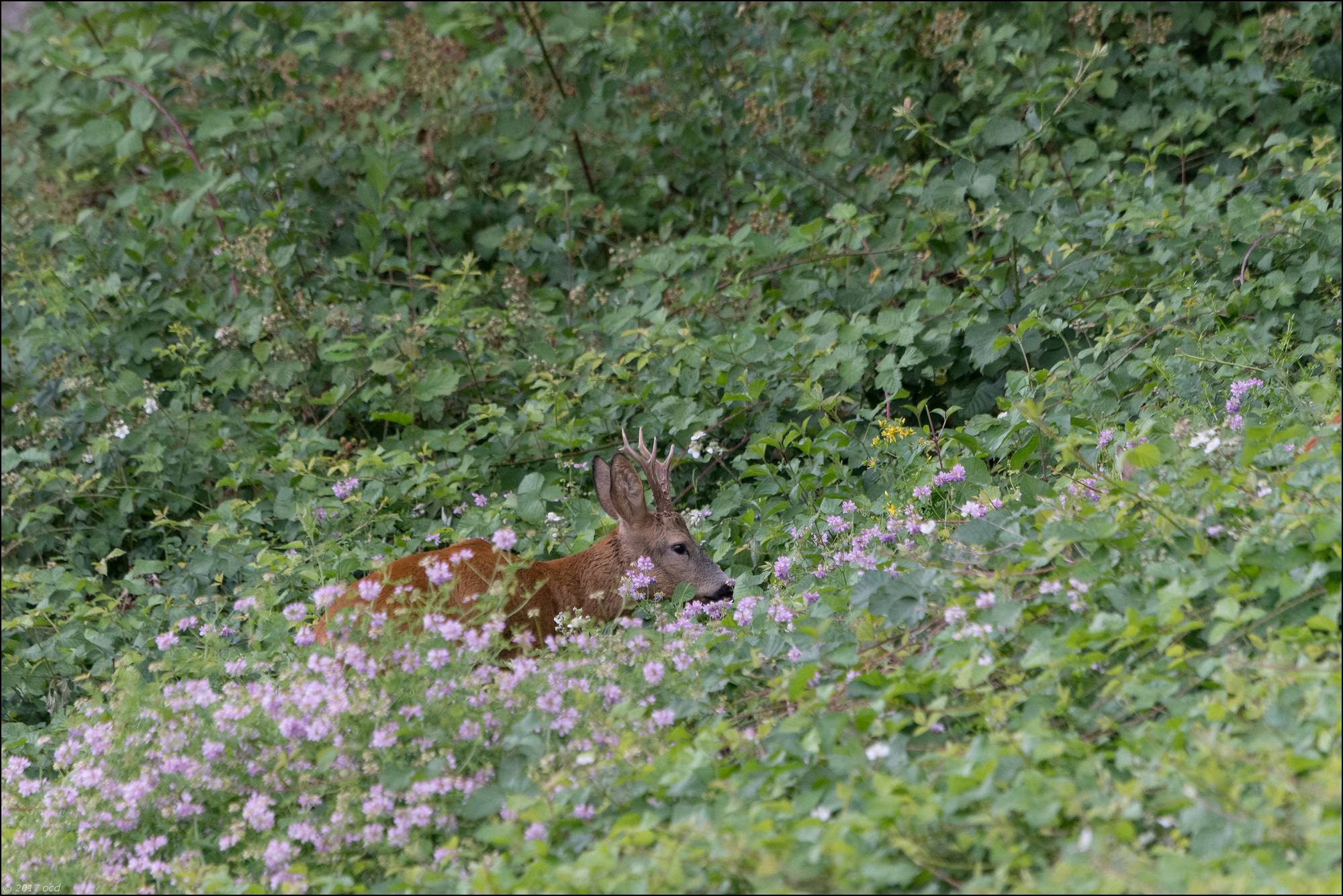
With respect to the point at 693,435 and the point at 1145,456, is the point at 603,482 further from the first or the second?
the point at 1145,456

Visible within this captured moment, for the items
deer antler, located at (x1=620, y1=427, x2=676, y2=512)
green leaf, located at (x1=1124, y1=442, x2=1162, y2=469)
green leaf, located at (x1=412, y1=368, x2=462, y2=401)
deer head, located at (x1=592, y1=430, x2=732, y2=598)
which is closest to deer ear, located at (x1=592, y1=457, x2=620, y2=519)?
deer head, located at (x1=592, y1=430, x2=732, y2=598)

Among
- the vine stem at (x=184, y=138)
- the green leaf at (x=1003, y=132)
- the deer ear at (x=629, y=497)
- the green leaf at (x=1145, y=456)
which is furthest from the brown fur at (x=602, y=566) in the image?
the vine stem at (x=184, y=138)

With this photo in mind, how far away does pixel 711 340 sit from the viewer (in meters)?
6.56

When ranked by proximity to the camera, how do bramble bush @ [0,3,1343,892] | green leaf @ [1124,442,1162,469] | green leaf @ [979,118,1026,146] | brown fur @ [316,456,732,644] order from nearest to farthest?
bramble bush @ [0,3,1343,892] < green leaf @ [1124,442,1162,469] < brown fur @ [316,456,732,644] < green leaf @ [979,118,1026,146]

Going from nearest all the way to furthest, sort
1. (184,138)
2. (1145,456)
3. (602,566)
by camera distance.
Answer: (1145,456), (602,566), (184,138)

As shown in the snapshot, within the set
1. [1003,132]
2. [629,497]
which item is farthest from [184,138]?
[1003,132]

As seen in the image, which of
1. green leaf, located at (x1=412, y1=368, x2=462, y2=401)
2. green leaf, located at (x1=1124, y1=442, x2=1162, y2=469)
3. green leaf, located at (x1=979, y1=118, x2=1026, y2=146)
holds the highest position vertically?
green leaf, located at (x1=979, y1=118, x2=1026, y2=146)

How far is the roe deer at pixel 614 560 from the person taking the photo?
210 inches

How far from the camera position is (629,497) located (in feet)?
19.3

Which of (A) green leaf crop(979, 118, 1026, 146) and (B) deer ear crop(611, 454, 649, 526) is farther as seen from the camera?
(A) green leaf crop(979, 118, 1026, 146)

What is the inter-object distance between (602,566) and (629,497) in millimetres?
311

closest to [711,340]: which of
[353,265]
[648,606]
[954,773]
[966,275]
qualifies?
[966,275]

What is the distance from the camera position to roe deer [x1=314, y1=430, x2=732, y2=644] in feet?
17.5

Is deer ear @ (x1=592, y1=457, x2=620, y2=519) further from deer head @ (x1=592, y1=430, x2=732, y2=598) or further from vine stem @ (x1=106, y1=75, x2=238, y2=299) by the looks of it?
vine stem @ (x1=106, y1=75, x2=238, y2=299)
